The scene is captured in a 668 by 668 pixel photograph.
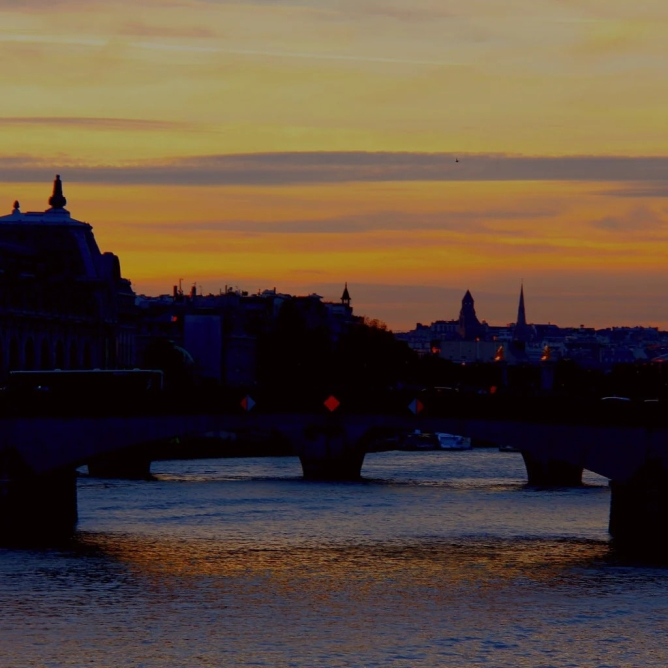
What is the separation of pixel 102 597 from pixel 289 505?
80.5 ft

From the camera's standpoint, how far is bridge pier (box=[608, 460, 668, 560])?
2096 inches

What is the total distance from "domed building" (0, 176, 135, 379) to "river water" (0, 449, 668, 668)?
57764 mm

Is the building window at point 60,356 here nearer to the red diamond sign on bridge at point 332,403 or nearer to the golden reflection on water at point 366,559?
the red diamond sign on bridge at point 332,403

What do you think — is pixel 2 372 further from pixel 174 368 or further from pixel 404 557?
pixel 404 557

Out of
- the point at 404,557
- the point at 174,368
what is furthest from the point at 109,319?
the point at 404,557

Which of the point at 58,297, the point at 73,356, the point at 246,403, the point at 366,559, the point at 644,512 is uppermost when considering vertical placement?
the point at 58,297

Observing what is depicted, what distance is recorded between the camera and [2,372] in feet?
403

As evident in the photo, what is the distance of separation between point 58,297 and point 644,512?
282 feet

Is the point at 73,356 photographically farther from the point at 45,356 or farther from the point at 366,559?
the point at 366,559

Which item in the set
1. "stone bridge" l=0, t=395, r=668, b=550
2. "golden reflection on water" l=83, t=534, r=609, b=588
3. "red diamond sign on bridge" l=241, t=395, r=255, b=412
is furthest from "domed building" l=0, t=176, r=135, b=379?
"golden reflection on water" l=83, t=534, r=609, b=588

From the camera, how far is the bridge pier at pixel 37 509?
183ft

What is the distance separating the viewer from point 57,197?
482ft

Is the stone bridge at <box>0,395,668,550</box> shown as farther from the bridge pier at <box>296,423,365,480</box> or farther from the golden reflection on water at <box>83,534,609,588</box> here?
the bridge pier at <box>296,423,365,480</box>

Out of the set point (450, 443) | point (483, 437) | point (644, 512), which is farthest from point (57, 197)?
point (644, 512)
